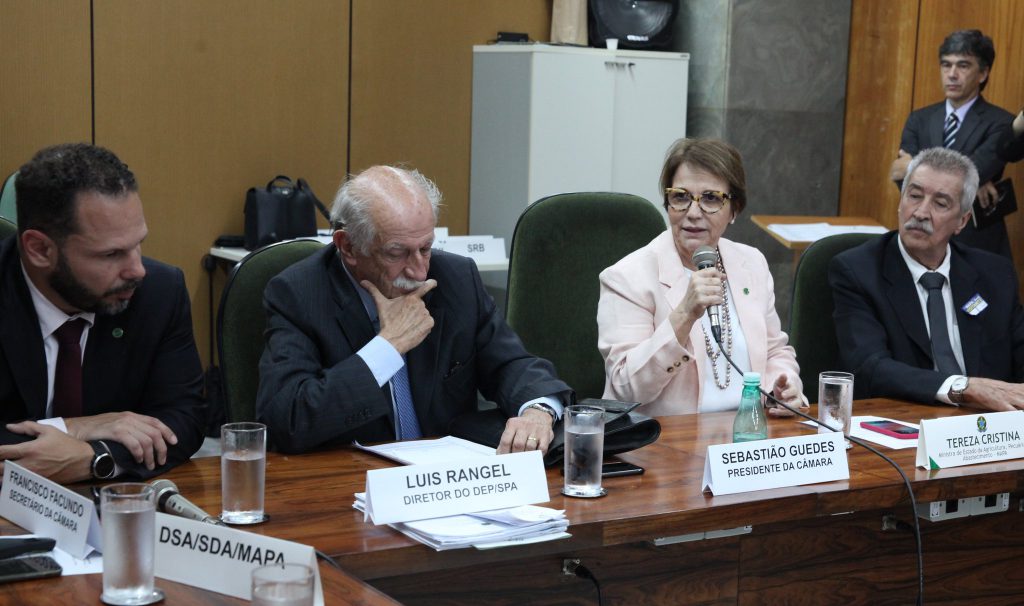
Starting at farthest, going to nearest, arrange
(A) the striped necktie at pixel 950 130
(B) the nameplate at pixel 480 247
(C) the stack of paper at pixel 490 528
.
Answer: (A) the striped necktie at pixel 950 130, (B) the nameplate at pixel 480 247, (C) the stack of paper at pixel 490 528

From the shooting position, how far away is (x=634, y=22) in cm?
582

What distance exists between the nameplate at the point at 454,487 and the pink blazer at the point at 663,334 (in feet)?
2.92

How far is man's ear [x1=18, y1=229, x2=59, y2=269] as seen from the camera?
6.75 feet

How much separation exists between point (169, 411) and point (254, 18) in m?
3.48

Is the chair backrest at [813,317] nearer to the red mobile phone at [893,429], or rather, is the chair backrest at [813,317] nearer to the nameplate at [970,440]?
the red mobile phone at [893,429]

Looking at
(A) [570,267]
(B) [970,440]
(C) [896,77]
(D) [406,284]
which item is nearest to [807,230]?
(C) [896,77]

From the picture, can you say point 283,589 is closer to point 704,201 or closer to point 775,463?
point 775,463

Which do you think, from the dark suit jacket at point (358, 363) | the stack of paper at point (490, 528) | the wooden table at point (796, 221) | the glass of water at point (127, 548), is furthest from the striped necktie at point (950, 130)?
the glass of water at point (127, 548)

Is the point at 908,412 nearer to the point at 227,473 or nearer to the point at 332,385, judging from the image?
the point at 332,385

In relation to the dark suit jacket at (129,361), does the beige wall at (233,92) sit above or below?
above

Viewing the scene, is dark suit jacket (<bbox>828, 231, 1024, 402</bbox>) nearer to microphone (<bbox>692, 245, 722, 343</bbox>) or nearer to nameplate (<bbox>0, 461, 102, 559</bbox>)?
microphone (<bbox>692, 245, 722, 343</bbox>)

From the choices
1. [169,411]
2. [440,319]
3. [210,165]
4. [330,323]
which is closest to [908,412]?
[440,319]

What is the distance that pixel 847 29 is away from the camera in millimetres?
6281

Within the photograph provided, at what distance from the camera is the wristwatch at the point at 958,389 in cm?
283
